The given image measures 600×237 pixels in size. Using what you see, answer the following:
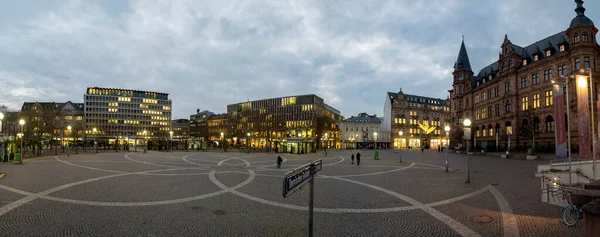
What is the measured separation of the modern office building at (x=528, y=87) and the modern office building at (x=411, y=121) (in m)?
34.3

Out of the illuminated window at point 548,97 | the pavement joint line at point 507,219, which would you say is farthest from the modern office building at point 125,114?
the pavement joint line at point 507,219

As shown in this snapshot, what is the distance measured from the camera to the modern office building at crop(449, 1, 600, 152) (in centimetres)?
4712

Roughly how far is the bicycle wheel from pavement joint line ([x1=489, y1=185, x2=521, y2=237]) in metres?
1.43

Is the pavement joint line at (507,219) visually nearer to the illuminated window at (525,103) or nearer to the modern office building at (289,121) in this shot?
the illuminated window at (525,103)

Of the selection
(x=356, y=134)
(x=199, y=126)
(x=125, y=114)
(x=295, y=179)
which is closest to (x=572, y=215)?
(x=295, y=179)

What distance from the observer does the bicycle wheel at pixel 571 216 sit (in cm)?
→ 981

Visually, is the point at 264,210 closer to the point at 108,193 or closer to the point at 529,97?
the point at 108,193

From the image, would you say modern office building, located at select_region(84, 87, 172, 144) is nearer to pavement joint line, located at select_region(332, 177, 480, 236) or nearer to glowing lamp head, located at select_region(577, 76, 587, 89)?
pavement joint line, located at select_region(332, 177, 480, 236)

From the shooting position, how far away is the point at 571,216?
1003 cm

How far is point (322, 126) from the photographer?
369 feet

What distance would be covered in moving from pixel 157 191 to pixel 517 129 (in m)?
66.4

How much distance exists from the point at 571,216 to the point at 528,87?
59.5m

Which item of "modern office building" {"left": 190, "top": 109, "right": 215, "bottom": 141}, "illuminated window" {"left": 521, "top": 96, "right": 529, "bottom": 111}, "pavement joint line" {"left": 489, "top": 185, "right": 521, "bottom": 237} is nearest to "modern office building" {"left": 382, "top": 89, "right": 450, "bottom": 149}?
"illuminated window" {"left": 521, "top": 96, "right": 529, "bottom": 111}

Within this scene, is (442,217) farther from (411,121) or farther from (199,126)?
(199,126)
